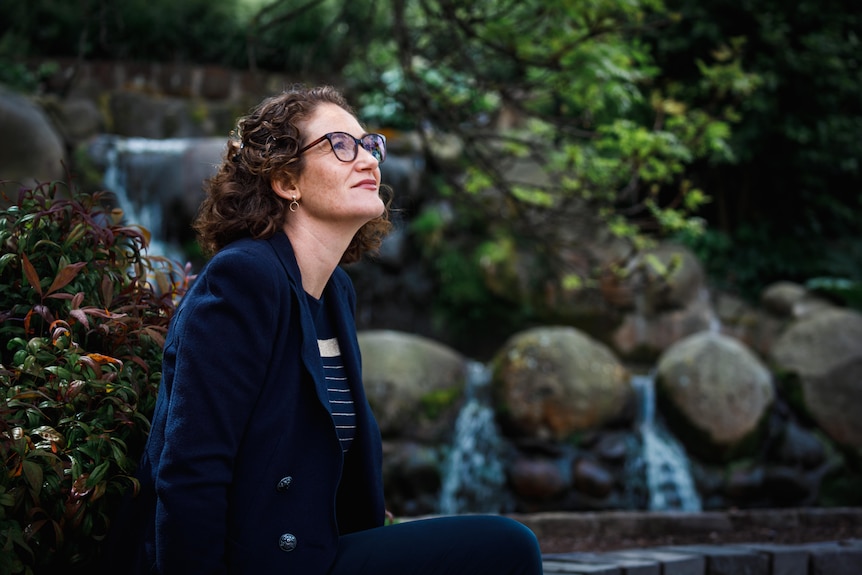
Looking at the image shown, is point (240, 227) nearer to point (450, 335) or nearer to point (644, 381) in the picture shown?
point (644, 381)

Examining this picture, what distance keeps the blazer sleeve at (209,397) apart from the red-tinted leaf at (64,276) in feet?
1.30

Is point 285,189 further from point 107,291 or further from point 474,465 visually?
point 474,465

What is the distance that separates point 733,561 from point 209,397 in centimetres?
274

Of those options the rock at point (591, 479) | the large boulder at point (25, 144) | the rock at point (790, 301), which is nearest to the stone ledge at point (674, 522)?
the rock at point (591, 479)

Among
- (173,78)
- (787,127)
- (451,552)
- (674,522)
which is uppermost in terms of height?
(173,78)

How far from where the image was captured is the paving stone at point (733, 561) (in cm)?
370

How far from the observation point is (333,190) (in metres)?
2.26

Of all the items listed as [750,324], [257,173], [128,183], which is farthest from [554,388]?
[257,173]

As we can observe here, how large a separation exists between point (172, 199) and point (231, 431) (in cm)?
830

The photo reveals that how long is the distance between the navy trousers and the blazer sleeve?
0.31 metres

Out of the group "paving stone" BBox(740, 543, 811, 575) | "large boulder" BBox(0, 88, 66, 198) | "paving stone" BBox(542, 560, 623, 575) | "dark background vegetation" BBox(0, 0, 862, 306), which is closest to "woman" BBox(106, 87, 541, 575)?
"paving stone" BBox(542, 560, 623, 575)

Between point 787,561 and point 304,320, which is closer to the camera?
point 304,320

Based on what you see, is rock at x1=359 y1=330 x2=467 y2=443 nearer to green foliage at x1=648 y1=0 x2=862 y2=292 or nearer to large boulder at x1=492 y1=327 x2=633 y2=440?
large boulder at x1=492 y1=327 x2=633 y2=440

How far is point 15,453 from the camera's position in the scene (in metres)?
1.92
